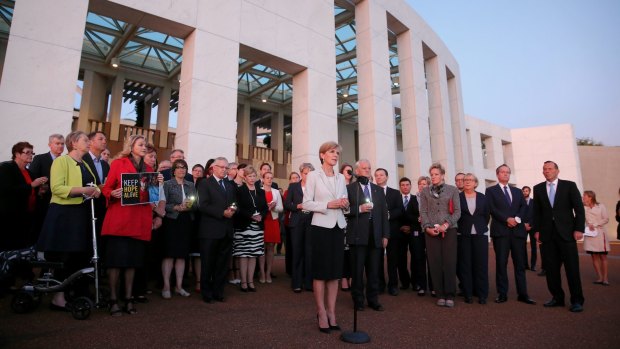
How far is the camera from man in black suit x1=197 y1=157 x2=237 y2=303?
4.58 meters

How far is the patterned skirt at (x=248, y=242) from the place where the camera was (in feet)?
17.4

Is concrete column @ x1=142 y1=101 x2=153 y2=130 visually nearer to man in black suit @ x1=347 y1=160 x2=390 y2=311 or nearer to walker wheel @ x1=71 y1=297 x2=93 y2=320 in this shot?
walker wheel @ x1=71 y1=297 x2=93 y2=320

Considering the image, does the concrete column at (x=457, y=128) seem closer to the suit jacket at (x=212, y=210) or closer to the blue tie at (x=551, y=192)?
the blue tie at (x=551, y=192)

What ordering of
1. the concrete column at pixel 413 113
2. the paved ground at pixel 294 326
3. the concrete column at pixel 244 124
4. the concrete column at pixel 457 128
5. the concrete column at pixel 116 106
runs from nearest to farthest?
the paved ground at pixel 294 326, the concrete column at pixel 413 113, the concrete column at pixel 116 106, the concrete column at pixel 457 128, the concrete column at pixel 244 124

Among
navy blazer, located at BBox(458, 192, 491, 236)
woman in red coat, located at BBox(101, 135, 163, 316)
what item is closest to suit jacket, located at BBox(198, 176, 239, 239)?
woman in red coat, located at BBox(101, 135, 163, 316)

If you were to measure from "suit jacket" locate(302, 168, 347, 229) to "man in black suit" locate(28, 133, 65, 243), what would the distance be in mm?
3400

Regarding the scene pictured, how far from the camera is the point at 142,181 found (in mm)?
3814

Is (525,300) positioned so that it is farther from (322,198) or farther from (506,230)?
(322,198)

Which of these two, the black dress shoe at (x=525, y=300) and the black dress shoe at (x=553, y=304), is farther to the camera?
the black dress shoe at (x=525, y=300)

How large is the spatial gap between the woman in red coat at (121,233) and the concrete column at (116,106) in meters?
13.3

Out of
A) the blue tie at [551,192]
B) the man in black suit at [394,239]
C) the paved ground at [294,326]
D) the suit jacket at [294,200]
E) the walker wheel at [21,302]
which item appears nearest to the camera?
the paved ground at [294,326]

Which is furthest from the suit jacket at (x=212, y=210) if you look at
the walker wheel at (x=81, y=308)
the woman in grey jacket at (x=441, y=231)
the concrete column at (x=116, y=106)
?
the concrete column at (x=116, y=106)

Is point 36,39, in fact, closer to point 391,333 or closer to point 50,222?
point 50,222

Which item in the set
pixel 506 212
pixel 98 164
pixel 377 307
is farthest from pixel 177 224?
pixel 506 212
